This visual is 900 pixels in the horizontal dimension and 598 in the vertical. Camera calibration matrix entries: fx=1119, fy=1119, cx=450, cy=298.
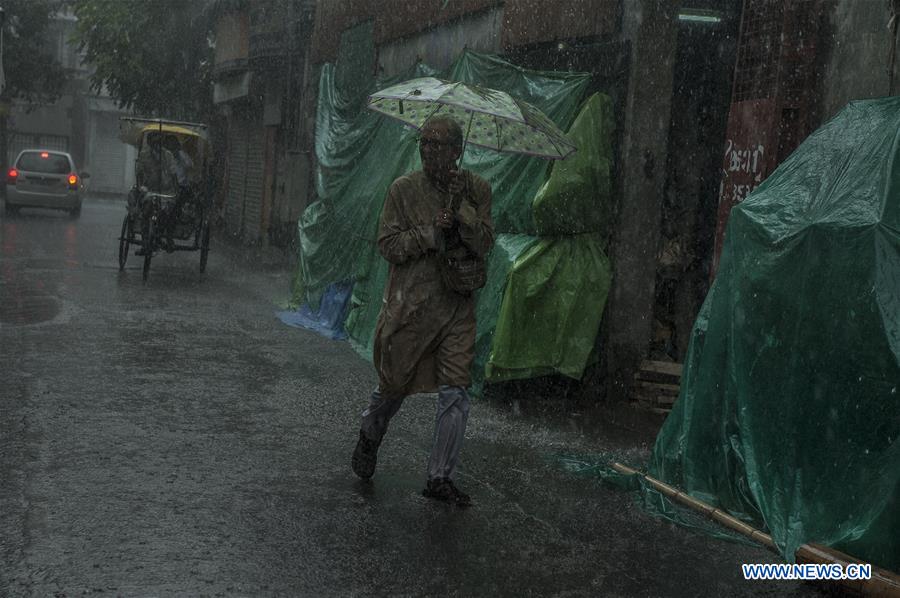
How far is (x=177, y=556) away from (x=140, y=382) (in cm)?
388

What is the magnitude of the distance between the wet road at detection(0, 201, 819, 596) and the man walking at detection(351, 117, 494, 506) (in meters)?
0.47

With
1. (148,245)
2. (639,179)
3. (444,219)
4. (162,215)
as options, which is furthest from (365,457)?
(162,215)

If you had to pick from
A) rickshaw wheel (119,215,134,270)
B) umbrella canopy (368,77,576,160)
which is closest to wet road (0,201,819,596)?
umbrella canopy (368,77,576,160)

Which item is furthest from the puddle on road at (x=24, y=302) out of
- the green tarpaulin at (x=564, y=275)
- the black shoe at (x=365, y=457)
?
the black shoe at (x=365, y=457)

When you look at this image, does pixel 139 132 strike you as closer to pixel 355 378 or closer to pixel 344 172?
pixel 344 172

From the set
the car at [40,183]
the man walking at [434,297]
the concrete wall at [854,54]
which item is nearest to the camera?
the man walking at [434,297]

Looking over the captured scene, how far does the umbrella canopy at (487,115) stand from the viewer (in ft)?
21.1

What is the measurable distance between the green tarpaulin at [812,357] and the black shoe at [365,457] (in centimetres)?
160

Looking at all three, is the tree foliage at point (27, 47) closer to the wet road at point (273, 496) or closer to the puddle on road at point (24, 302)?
the puddle on road at point (24, 302)

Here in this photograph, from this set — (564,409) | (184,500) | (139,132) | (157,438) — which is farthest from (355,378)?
(139,132)

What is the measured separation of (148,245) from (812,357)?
1178cm

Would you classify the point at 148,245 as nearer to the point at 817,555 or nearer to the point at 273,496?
the point at 273,496

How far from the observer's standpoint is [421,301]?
5609 millimetres

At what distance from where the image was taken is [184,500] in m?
5.28
